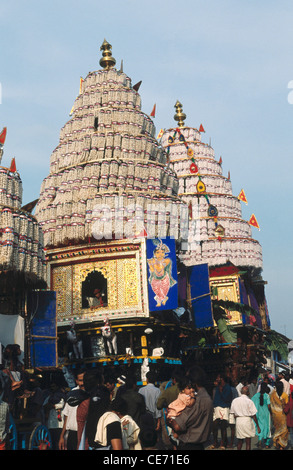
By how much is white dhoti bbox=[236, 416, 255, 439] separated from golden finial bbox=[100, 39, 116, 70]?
949 inches

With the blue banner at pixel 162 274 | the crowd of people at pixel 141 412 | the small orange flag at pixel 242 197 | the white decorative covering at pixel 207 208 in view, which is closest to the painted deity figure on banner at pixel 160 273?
the blue banner at pixel 162 274

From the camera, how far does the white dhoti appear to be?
13508mm

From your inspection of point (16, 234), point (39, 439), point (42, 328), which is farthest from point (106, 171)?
point (39, 439)

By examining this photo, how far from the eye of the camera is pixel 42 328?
19.7 metres

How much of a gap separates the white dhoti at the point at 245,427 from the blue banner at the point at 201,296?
49.8ft

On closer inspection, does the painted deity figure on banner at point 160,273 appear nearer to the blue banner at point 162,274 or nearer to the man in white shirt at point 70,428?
the blue banner at point 162,274

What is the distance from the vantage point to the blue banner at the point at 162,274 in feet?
80.6

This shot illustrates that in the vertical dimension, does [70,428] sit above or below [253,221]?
below

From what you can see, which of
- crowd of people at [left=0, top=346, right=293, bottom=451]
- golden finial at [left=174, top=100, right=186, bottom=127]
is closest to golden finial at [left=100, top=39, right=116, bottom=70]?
golden finial at [left=174, top=100, right=186, bottom=127]

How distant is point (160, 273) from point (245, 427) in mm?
11960

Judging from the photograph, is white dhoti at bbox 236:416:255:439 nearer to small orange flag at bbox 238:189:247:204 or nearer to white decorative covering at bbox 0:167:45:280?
white decorative covering at bbox 0:167:45:280

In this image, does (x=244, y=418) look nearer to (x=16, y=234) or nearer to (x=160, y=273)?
(x=16, y=234)

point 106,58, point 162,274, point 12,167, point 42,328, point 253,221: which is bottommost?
point 42,328

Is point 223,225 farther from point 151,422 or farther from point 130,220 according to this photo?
point 151,422
